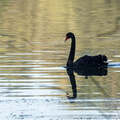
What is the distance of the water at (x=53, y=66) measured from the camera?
7117 millimetres

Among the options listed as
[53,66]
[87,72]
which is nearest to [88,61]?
[87,72]

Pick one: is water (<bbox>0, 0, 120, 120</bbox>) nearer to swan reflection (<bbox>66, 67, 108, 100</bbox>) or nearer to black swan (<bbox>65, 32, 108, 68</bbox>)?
swan reflection (<bbox>66, 67, 108, 100</bbox>)

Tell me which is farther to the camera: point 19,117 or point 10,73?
point 10,73

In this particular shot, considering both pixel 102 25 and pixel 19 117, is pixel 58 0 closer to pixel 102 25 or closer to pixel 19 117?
pixel 102 25

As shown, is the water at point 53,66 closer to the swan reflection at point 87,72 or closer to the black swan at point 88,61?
the swan reflection at point 87,72

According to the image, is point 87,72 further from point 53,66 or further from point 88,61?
point 53,66

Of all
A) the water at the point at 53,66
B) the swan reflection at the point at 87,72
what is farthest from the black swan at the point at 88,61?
the water at the point at 53,66

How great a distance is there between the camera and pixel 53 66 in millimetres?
10891

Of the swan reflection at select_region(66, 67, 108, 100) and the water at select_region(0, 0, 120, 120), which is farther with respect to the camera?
the swan reflection at select_region(66, 67, 108, 100)

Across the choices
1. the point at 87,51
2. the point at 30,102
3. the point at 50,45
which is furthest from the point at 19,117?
the point at 50,45

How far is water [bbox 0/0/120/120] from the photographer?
712 cm

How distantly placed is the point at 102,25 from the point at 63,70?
25.3 ft

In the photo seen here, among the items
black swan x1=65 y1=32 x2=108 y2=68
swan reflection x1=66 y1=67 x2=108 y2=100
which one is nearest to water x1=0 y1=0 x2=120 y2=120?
swan reflection x1=66 y1=67 x2=108 y2=100

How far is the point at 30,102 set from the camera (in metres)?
7.55
